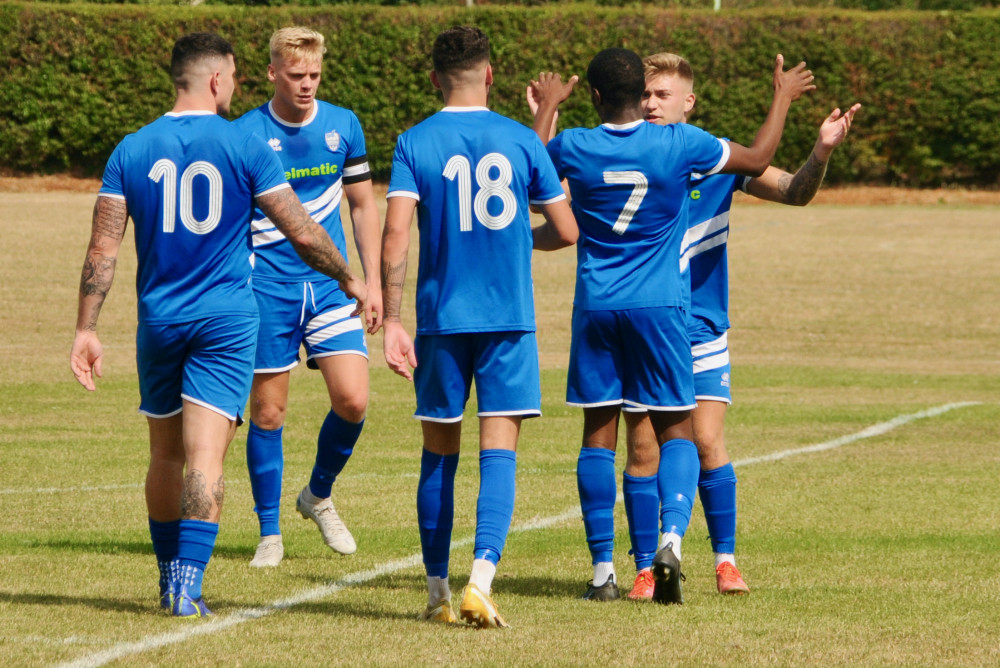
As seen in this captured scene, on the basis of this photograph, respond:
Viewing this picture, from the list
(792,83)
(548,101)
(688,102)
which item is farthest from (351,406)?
(792,83)

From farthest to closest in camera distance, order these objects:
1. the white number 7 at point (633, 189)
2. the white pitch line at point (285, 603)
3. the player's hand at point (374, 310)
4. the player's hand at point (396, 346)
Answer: the white number 7 at point (633, 189), the player's hand at point (374, 310), the player's hand at point (396, 346), the white pitch line at point (285, 603)

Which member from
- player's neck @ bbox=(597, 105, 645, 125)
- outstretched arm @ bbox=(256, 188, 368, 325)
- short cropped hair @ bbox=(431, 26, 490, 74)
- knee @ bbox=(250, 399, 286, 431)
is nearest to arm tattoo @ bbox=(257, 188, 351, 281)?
outstretched arm @ bbox=(256, 188, 368, 325)

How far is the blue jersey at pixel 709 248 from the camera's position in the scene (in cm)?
667

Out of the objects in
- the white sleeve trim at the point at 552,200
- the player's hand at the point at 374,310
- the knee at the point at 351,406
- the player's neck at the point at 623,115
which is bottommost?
the knee at the point at 351,406

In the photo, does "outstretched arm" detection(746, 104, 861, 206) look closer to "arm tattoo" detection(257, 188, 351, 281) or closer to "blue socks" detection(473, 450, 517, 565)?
"blue socks" detection(473, 450, 517, 565)

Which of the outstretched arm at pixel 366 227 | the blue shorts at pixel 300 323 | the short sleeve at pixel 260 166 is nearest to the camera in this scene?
the short sleeve at pixel 260 166

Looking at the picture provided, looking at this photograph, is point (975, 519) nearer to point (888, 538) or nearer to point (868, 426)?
point (888, 538)

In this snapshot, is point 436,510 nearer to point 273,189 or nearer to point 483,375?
point 483,375

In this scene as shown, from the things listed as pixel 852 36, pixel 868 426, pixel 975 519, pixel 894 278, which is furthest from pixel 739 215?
pixel 975 519

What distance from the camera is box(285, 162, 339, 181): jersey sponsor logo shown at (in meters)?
7.31

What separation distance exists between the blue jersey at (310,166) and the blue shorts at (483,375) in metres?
1.81

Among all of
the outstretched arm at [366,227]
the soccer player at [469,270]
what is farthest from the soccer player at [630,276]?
the outstretched arm at [366,227]

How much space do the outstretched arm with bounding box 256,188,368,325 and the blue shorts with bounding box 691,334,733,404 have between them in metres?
1.70

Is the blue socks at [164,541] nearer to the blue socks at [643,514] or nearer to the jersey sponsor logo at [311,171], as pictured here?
the blue socks at [643,514]
